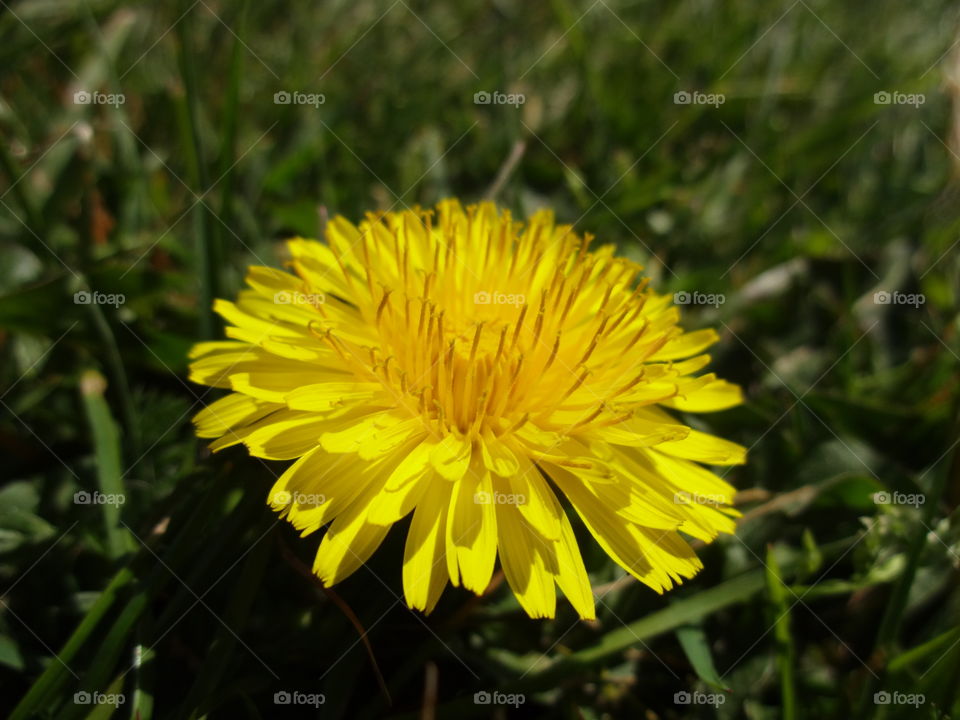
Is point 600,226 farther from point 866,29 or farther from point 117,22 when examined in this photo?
point 866,29

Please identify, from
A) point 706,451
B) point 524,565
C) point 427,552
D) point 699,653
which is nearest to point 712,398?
point 706,451

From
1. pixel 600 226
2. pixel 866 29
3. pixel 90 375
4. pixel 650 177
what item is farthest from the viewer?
pixel 866 29

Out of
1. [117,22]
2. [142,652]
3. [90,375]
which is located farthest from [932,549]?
[117,22]

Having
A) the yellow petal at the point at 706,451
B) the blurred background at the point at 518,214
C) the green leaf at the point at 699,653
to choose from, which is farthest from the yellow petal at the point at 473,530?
A: the green leaf at the point at 699,653

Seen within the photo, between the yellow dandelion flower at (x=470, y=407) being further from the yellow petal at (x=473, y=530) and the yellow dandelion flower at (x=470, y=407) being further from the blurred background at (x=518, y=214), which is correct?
the blurred background at (x=518, y=214)

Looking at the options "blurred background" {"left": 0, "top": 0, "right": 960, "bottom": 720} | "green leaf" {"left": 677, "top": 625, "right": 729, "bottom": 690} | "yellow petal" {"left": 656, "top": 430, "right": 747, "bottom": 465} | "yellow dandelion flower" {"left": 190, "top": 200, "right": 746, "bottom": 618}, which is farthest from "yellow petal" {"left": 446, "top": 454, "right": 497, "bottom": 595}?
"green leaf" {"left": 677, "top": 625, "right": 729, "bottom": 690}

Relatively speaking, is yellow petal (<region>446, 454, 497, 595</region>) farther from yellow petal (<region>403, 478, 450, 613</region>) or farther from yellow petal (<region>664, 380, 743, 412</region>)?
yellow petal (<region>664, 380, 743, 412</region>)
